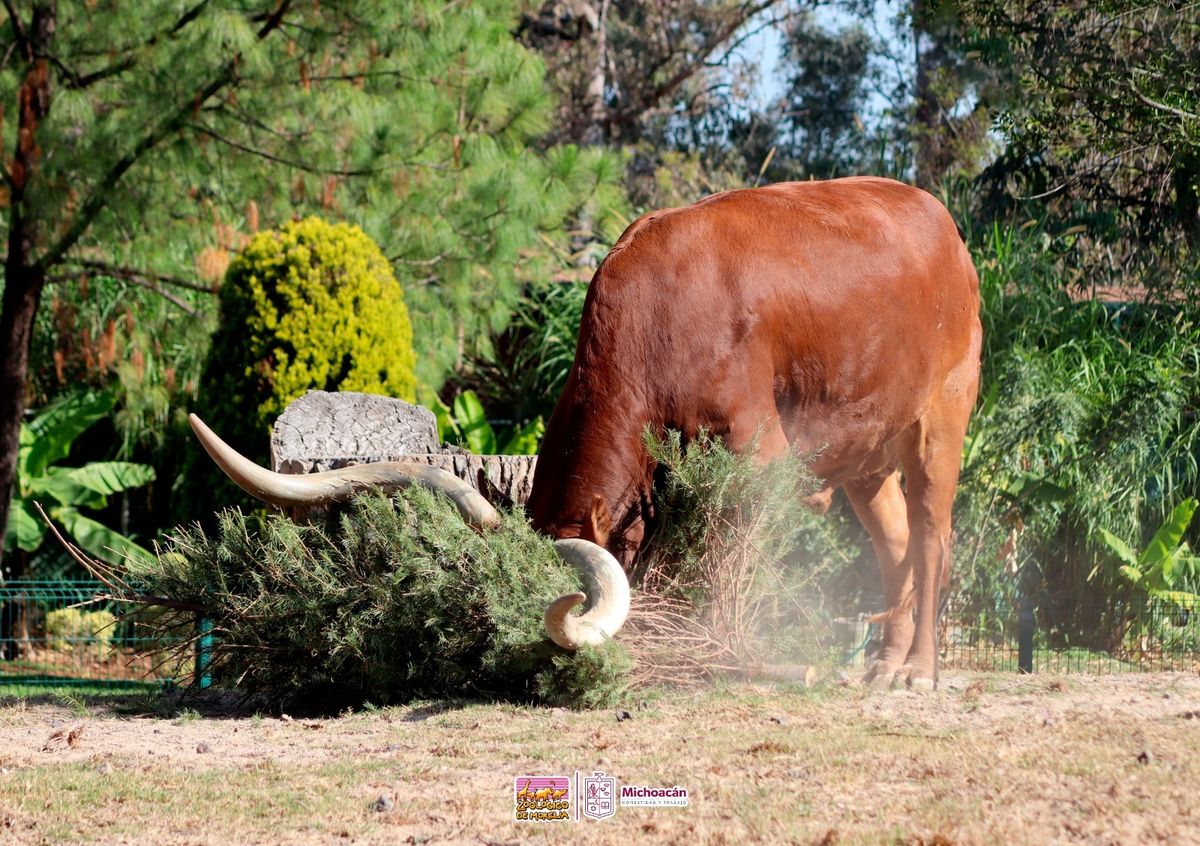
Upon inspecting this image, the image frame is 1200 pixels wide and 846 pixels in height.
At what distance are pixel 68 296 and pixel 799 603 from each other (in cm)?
779

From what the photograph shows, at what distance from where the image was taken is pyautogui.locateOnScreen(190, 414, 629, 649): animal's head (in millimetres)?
5332

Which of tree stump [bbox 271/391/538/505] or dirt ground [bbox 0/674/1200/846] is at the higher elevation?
tree stump [bbox 271/391/538/505]

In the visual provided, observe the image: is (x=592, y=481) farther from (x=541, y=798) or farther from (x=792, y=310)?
(x=541, y=798)

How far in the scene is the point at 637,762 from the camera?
4.79 meters

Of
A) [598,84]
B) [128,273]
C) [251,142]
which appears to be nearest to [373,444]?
[251,142]

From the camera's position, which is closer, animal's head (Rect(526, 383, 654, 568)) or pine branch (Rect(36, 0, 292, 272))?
animal's head (Rect(526, 383, 654, 568))

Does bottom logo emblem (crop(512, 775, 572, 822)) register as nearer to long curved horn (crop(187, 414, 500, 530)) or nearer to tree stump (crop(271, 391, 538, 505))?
long curved horn (crop(187, 414, 500, 530))

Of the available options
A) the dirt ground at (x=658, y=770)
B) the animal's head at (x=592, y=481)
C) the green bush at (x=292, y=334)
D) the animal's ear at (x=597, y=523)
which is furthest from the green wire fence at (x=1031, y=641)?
the animal's ear at (x=597, y=523)

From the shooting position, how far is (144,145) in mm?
9344

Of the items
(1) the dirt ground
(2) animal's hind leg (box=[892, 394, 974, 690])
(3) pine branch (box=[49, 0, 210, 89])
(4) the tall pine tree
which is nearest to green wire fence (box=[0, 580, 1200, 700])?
(2) animal's hind leg (box=[892, 394, 974, 690])

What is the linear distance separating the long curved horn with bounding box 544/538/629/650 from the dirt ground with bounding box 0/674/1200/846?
360 millimetres

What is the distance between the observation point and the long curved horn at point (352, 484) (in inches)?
Answer: 220

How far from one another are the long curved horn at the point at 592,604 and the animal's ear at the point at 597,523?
0.72 ft

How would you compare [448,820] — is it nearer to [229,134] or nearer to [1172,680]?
[1172,680]
